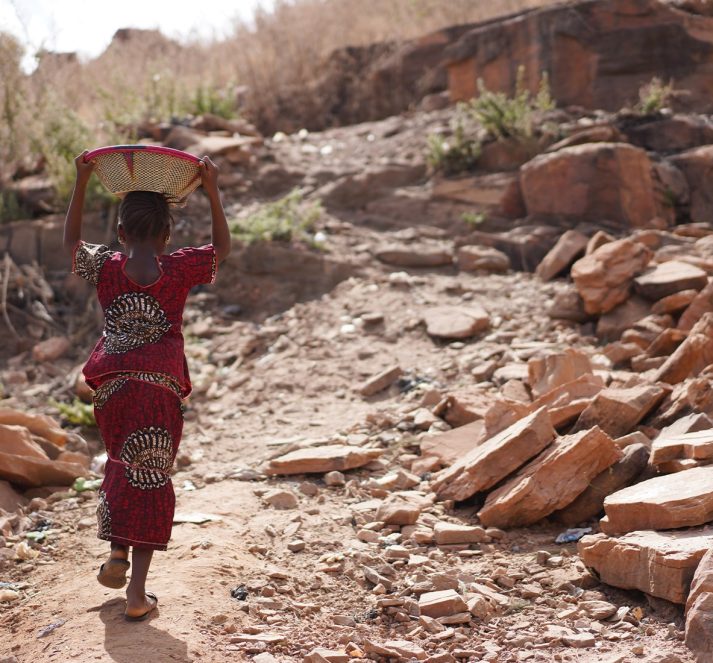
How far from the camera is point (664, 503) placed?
2834mm

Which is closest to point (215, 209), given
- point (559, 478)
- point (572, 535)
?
point (559, 478)

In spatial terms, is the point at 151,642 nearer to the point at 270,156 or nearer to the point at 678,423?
the point at 678,423

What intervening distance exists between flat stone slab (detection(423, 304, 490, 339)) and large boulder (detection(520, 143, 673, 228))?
1511mm

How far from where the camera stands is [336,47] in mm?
11609

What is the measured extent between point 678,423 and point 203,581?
2.00 meters

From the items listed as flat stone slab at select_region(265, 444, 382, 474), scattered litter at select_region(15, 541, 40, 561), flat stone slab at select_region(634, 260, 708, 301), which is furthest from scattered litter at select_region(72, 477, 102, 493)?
flat stone slab at select_region(634, 260, 708, 301)

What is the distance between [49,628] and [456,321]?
3.46m

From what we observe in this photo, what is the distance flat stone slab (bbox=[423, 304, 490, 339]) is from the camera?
5.54 meters

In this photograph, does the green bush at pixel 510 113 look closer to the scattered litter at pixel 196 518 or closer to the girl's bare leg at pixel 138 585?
the scattered litter at pixel 196 518

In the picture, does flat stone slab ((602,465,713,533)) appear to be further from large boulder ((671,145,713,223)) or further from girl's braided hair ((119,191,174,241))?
large boulder ((671,145,713,223))

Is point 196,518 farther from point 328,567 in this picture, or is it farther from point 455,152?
point 455,152

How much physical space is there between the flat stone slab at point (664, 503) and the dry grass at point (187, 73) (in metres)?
5.57

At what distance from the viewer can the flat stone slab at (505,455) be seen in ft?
11.5

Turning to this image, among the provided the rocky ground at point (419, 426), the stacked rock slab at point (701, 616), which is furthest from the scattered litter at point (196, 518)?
the stacked rock slab at point (701, 616)
